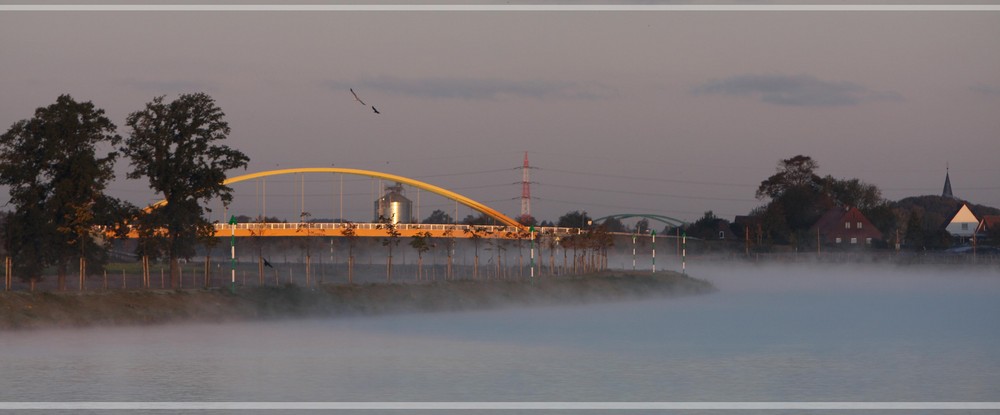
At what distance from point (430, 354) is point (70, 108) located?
2695 cm

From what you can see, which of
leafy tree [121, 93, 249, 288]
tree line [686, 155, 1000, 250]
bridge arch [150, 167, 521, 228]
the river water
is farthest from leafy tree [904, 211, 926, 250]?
leafy tree [121, 93, 249, 288]

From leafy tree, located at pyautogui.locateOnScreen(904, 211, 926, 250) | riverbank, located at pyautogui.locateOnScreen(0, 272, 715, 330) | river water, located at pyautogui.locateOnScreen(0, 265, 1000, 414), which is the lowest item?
river water, located at pyautogui.locateOnScreen(0, 265, 1000, 414)

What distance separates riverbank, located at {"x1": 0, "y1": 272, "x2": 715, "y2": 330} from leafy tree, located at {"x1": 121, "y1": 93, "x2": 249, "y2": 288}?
4539mm

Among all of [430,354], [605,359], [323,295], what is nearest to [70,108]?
[323,295]

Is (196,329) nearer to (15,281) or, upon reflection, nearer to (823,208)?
(15,281)

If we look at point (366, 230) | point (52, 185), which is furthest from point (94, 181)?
point (366, 230)

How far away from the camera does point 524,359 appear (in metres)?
37.9

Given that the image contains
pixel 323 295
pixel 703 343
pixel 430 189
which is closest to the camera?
pixel 703 343

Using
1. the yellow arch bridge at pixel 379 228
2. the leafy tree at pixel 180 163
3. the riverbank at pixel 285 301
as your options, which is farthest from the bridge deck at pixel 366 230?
the leafy tree at pixel 180 163

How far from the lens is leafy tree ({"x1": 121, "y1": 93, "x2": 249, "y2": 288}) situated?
61.8 metres

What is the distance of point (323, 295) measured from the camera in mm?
62344

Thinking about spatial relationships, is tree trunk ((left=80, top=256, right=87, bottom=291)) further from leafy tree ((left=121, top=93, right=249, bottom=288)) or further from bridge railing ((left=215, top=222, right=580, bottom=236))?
bridge railing ((left=215, top=222, right=580, bottom=236))

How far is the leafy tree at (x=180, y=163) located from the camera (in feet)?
203

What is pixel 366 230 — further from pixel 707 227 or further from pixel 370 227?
pixel 707 227
